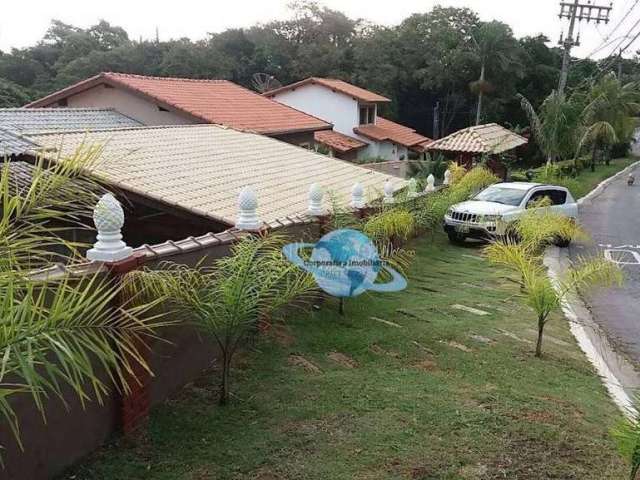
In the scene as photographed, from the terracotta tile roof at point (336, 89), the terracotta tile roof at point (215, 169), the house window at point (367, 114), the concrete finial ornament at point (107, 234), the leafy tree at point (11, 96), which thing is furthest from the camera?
the leafy tree at point (11, 96)

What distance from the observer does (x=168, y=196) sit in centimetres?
826

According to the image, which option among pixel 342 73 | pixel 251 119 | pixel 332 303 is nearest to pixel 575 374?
pixel 332 303

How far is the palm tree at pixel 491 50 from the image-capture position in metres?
37.4

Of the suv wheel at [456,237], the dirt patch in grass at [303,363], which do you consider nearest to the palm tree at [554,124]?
the suv wheel at [456,237]

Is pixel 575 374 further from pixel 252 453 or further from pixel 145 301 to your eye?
pixel 145 301

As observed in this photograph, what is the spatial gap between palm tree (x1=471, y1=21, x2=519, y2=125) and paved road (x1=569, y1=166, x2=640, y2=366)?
12.7 metres

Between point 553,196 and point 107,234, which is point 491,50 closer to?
point 553,196

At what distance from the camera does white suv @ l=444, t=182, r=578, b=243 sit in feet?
43.5

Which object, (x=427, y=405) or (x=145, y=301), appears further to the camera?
(x=427, y=405)

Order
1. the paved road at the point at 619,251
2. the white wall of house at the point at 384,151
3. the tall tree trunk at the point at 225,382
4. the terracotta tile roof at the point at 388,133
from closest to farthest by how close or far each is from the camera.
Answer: the tall tree trunk at the point at 225,382, the paved road at the point at 619,251, the terracotta tile roof at the point at 388,133, the white wall of house at the point at 384,151

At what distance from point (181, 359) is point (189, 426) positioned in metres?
0.70

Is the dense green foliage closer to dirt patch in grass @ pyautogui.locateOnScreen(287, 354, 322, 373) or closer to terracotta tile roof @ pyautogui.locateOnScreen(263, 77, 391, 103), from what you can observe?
terracotta tile roof @ pyautogui.locateOnScreen(263, 77, 391, 103)

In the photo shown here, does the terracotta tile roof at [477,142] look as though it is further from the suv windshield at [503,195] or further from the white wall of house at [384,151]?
the white wall of house at [384,151]

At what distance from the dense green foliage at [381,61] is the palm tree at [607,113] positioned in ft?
16.5
